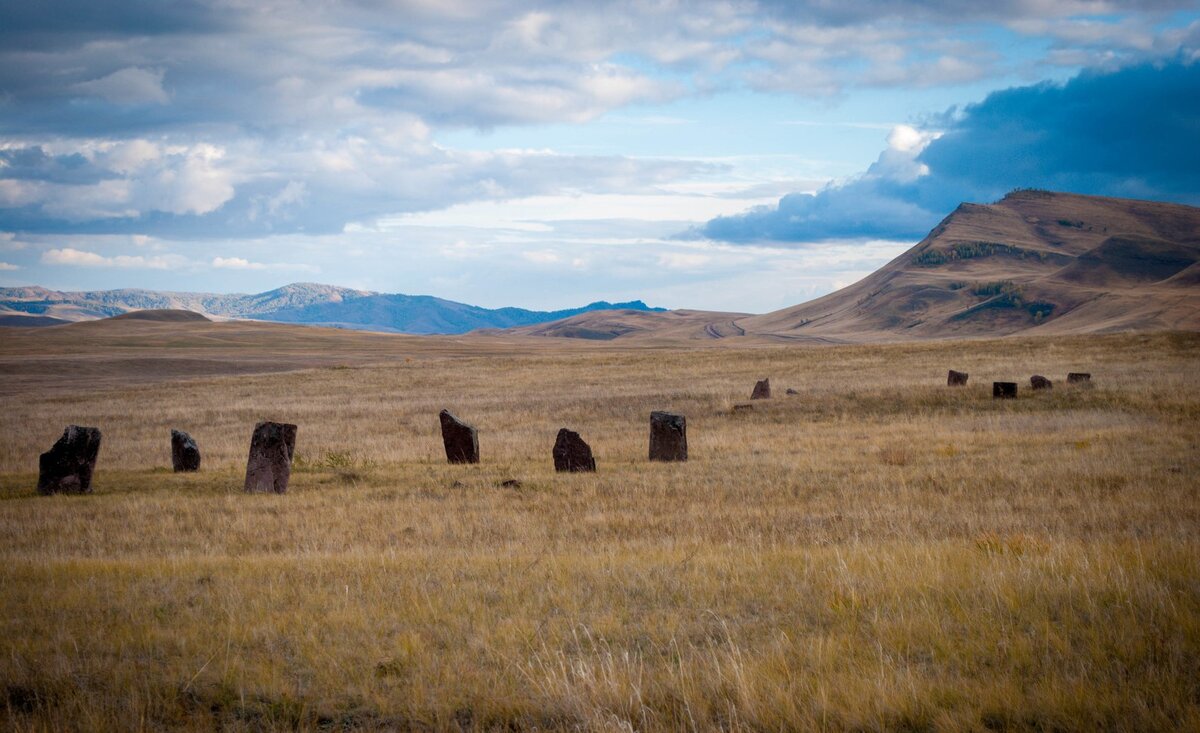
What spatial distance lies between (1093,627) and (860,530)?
5492mm

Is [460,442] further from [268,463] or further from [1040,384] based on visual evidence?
[1040,384]

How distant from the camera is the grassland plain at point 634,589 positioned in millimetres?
5363

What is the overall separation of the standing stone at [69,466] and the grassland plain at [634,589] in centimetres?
77

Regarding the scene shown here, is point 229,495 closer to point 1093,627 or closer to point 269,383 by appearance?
point 1093,627

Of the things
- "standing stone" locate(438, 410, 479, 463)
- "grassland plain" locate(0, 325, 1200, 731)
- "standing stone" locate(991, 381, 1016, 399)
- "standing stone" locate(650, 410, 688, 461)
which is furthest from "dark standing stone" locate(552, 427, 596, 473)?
"standing stone" locate(991, 381, 1016, 399)

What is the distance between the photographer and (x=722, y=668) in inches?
227

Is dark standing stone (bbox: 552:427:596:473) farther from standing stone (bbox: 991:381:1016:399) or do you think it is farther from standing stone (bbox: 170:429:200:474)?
standing stone (bbox: 991:381:1016:399)

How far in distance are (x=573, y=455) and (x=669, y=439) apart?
2.70m

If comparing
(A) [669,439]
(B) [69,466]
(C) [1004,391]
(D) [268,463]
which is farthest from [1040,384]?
(B) [69,466]

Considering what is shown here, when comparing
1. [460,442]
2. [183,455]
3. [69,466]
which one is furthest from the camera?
[460,442]

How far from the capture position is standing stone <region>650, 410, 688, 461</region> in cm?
1983

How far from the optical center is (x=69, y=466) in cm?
1623

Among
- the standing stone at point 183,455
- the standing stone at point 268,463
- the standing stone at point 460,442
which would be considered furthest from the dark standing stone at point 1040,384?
the standing stone at point 183,455

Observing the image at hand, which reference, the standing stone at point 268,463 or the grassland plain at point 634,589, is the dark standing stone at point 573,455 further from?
the standing stone at point 268,463
